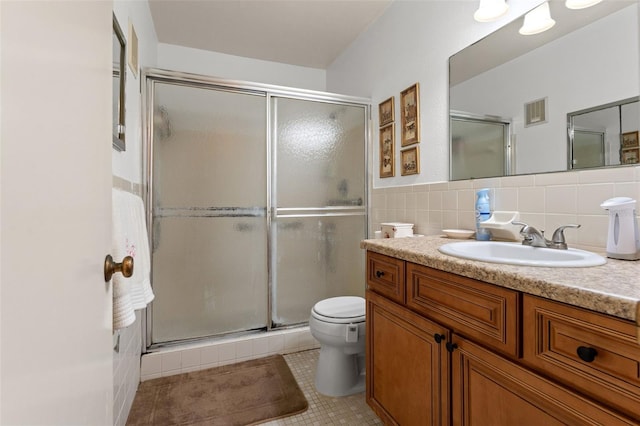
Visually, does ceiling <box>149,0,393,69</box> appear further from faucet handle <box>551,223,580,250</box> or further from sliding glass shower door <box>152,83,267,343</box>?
faucet handle <box>551,223,580,250</box>

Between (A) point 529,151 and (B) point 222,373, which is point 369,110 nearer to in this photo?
(A) point 529,151

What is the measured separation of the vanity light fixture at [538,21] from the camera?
48.3 inches

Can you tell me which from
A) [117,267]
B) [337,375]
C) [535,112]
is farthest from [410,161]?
[117,267]

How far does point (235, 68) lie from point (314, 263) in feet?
6.47

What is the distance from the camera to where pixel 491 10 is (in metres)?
1.35

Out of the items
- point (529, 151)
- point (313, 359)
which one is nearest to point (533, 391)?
point (529, 151)

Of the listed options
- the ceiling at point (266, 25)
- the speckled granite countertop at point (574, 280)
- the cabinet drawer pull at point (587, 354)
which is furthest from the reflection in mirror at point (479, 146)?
the ceiling at point (266, 25)

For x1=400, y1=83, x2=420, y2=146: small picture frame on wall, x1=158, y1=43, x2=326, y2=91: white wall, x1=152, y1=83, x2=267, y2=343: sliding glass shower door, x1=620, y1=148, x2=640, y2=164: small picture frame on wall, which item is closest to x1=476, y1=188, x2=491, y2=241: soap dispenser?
x1=620, y1=148, x2=640, y2=164: small picture frame on wall

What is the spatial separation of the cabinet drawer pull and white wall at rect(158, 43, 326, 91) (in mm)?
3000

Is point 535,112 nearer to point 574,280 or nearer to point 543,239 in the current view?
point 543,239

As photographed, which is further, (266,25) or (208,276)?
(266,25)

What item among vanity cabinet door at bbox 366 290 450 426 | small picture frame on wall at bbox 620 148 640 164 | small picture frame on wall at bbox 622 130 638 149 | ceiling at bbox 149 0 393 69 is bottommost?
vanity cabinet door at bbox 366 290 450 426

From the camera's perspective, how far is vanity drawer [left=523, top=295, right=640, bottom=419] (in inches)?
21.7

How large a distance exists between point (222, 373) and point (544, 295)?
1806mm
